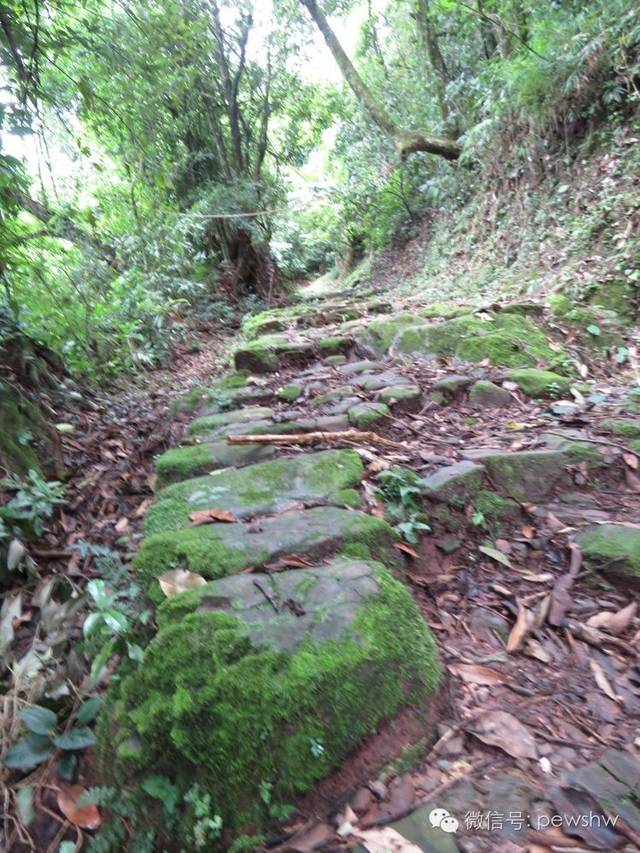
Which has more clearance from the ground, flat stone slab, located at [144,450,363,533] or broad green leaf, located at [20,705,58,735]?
flat stone slab, located at [144,450,363,533]

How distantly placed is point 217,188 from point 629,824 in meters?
11.1

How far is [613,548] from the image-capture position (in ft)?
7.08

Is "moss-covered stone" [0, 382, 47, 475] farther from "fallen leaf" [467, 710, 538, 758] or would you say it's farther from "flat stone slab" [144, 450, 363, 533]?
"fallen leaf" [467, 710, 538, 758]

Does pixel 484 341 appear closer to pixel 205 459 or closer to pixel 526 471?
pixel 526 471

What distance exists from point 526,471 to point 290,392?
1.98 metres

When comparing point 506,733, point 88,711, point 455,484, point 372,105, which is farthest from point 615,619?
point 372,105

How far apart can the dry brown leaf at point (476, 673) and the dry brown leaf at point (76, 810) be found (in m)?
1.14

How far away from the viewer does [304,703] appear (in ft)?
4.59

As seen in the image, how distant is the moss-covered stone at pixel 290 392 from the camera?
160 inches

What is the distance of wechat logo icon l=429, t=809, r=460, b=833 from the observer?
4.15ft

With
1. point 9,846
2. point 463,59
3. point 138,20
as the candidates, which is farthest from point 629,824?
point 463,59

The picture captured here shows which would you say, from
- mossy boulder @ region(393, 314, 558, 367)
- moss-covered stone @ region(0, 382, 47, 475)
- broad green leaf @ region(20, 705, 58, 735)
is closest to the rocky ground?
broad green leaf @ region(20, 705, 58, 735)

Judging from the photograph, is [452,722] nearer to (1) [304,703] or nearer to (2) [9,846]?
(1) [304,703]

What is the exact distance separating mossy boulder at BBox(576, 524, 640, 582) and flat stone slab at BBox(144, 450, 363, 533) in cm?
98
